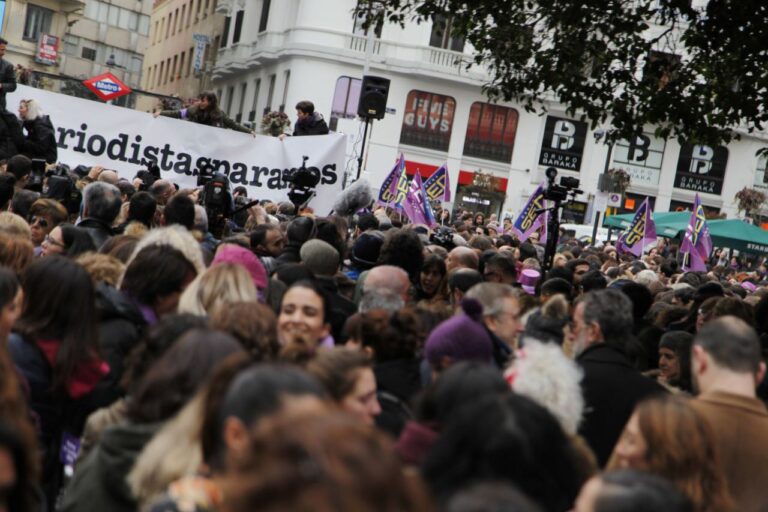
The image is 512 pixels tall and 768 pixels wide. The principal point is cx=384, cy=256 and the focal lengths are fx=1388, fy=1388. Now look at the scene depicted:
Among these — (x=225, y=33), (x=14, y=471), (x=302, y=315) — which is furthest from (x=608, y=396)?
(x=225, y=33)

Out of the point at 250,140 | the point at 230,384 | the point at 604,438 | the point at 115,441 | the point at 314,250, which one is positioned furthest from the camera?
the point at 250,140

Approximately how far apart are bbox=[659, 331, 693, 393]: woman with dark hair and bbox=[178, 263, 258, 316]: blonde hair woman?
300 centimetres

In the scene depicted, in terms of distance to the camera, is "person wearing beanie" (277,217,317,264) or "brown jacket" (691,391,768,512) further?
"person wearing beanie" (277,217,317,264)

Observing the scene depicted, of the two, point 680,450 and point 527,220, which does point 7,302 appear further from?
point 527,220

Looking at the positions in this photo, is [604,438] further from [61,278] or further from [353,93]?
[353,93]

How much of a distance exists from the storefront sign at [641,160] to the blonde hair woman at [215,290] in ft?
171

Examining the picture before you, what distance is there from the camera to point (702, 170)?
58281mm

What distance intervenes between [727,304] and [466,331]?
15.2 feet

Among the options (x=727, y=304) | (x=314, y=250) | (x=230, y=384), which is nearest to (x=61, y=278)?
(x=230, y=384)

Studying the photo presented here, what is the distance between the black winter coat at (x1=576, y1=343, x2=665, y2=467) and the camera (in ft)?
20.0

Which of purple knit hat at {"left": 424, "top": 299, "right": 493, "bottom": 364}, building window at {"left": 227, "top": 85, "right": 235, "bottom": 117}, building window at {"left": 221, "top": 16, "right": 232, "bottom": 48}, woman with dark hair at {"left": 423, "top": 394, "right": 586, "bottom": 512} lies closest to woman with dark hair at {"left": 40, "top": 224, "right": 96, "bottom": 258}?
purple knit hat at {"left": 424, "top": 299, "right": 493, "bottom": 364}

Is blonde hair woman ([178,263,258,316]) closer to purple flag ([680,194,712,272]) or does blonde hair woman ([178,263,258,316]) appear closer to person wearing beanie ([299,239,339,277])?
person wearing beanie ([299,239,339,277])

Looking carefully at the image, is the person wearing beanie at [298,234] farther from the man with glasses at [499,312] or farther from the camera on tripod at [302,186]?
the camera on tripod at [302,186]

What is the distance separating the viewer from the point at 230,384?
3.71 m
